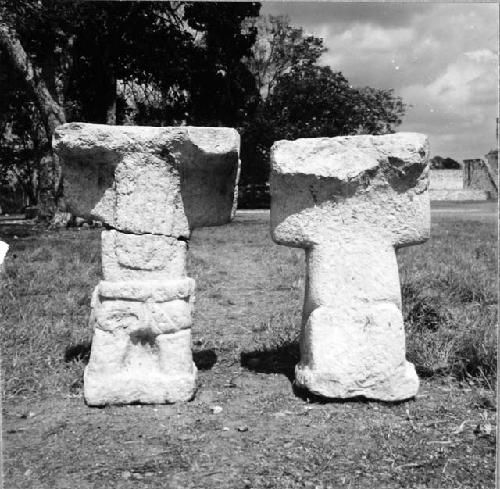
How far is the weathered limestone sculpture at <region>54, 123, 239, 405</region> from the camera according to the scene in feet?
11.0

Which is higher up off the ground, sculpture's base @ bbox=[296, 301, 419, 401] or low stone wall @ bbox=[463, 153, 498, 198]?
low stone wall @ bbox=[463, 153, 498, 198]

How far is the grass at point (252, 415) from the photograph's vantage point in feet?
8.82

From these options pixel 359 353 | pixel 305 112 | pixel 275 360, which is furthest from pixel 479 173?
pixel 359 353

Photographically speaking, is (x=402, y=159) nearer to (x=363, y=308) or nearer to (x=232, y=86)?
(x=363, y=308)

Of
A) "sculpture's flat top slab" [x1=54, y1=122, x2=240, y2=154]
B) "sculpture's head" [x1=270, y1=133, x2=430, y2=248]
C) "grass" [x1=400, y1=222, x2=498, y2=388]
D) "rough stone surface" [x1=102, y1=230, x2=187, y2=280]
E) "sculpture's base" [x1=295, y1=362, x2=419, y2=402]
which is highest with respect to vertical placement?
"sculpture's flat top slab" [x1=54, y1=122, x2=240, y2=154]

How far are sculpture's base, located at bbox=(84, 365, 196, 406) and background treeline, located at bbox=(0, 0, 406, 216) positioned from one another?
9.28 m

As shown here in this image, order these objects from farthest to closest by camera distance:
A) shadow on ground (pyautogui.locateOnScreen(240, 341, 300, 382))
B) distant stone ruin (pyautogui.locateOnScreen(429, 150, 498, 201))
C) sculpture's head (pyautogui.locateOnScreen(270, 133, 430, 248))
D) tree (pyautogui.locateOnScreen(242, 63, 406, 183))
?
distant stone ruin (pyautogui.locateOnScreen(429, 150, 498, 201)), tree (pyautogui.locateOnScreen(242, 63, 406, 183)), shadow on ground (pyautogui.locateOnScreen(240, 341, 300, 382)), sculpture's head (pyautogui.locateOnScreen(270, 133, 430, 248))

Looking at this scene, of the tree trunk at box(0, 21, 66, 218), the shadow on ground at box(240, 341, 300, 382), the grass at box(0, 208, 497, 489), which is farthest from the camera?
the tree trunk at box(0, 21, 66, 218)

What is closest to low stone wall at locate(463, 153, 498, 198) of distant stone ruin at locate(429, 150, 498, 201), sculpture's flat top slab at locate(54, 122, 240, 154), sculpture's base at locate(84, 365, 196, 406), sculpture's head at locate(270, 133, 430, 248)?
distant stone ruin at locate(429, 150, 498, 201)

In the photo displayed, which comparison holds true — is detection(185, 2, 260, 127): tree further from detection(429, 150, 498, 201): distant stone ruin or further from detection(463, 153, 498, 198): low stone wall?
detection(463, 153, 498, 198): low stone wall

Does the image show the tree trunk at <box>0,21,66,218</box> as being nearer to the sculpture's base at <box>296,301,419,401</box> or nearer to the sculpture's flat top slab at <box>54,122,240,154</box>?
the sculpture's flat top slab at <box>54,122,240,154</box>

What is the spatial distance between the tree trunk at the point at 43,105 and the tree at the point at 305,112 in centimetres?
841

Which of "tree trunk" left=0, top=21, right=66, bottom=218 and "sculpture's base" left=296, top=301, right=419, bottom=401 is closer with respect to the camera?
"sculpture's base" left=296, top=301, right=419, bottom=401

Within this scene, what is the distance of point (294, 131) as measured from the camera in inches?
868
